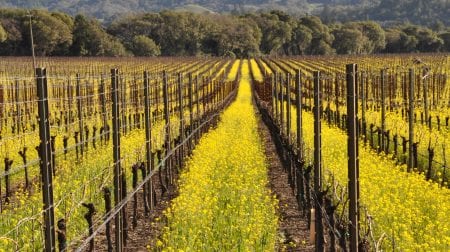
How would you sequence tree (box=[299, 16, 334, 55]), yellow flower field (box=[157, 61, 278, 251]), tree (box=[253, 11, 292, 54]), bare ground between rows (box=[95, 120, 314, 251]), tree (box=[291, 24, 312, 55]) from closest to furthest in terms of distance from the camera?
yellow flower field (box=[157, 61, 278, 251]) → bare ground between rows (box=[95, 120, 314, 251]) → tree (box=[291, 24, 312, 55]) → tree (box=[253, 11, 292, 54]) → tree (box=[299, 16, 334, 55])

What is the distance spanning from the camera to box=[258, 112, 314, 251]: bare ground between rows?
9656mm

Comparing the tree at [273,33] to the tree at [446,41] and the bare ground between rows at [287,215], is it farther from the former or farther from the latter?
the bare ground between rows at [287,215]

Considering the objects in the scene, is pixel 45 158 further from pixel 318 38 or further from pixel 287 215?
pixel 318 38

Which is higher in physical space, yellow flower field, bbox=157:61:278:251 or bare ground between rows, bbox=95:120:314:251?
yellow flower field, bbox=157:61:278:251

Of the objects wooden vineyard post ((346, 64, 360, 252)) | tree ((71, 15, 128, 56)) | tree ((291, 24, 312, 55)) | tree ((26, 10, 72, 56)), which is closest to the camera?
wooden vineyard post ((346, 64, 360, 252))

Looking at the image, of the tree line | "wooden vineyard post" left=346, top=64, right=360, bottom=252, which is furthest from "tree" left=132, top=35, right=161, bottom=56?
"wooden vineyard post" left=346, top=64, right=360, bottom=252

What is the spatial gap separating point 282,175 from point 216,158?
1779mm

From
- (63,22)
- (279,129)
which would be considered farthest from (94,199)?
(63,22)

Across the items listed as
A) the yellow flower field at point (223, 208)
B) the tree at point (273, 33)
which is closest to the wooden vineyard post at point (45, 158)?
the yellow flower field at point (223, 208)

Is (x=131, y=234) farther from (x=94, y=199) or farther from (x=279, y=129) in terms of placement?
(x=279, y=129)

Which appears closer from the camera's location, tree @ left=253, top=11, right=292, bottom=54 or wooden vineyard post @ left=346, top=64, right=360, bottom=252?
wooden vineyard post @ left=346, top=64, right=360, bottom=252

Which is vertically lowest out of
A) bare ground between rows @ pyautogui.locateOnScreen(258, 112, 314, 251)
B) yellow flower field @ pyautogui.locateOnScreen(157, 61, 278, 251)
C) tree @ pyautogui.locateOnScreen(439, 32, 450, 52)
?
bare ground between rows @ pyautogui.locateOnScreen(258, 112, 314, 251)

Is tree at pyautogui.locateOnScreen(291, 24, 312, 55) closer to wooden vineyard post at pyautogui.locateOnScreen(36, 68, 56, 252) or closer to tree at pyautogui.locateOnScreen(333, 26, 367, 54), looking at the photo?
tree at pyautogui.locateOnScreen(333, 26, 367, 54)

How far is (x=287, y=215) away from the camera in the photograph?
11.5 metres
